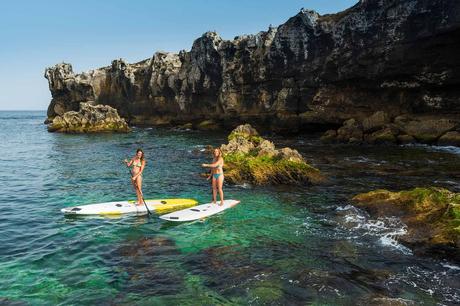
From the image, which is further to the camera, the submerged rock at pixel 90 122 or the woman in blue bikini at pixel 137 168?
the submerged rock at pixel 90 122

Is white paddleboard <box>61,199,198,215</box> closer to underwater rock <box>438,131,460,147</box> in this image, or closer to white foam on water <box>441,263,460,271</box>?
white foam on water <box>441,263,460,271</box>

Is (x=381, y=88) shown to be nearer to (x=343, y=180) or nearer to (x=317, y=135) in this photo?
(x=317, y=135)

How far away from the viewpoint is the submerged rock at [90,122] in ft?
240

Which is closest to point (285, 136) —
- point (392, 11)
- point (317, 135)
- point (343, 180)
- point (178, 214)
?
point (317, 135)

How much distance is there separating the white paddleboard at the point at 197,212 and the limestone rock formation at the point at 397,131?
105ft

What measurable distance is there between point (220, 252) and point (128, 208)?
22.3ft

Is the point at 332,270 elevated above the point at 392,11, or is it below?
below

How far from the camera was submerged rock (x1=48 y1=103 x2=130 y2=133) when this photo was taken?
73.2m

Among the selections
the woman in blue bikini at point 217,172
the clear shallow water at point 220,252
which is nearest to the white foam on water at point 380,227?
the clear shallow water at point 220,252

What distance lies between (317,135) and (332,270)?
47038 millimetres

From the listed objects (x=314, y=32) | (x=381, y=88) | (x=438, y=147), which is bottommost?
(x=438, y=147)

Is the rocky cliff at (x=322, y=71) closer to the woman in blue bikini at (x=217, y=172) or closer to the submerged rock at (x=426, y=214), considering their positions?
the submerged rock at (x=426, y=214)

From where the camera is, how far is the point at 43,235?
50.2 ft

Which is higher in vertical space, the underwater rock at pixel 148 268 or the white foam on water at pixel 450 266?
the underwater rock at pixel 148 268
